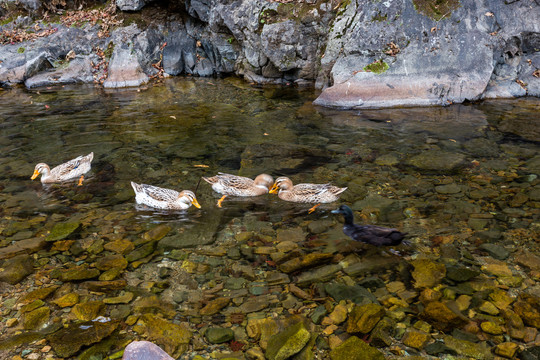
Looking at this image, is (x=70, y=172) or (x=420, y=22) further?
(x=420, y=22)

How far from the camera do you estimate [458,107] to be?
14.2 metres

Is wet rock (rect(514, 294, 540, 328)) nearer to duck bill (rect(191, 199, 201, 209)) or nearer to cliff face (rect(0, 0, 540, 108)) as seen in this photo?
duck bill (rect(191, 199, 201, 209))

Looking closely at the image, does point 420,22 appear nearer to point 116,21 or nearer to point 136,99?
point 136,99

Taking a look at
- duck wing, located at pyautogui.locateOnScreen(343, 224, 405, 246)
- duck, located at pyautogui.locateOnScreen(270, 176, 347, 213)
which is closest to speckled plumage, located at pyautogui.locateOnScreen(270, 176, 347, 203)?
duck, located at pyautogui.locateOnScreen(270, 176, 347, 213)

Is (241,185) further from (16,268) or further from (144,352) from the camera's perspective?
(144,352)

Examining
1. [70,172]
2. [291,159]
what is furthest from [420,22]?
[70,172]

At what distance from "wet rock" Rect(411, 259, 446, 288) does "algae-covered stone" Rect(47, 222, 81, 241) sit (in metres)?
5.66

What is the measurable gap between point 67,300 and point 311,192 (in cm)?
452

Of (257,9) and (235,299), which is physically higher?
(257,9)

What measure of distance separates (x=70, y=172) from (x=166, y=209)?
282cm

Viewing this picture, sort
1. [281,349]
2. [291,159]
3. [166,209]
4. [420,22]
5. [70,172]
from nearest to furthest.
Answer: [281,349]
[166,209]
[70,172]
[291,159]
[420,22]

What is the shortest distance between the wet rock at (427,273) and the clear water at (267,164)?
42 centimetres

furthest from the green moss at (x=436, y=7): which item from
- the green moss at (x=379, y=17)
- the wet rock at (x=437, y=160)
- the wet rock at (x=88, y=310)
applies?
the wet rock at (x=88, y=310)

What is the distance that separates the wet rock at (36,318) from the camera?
480 centimetres
